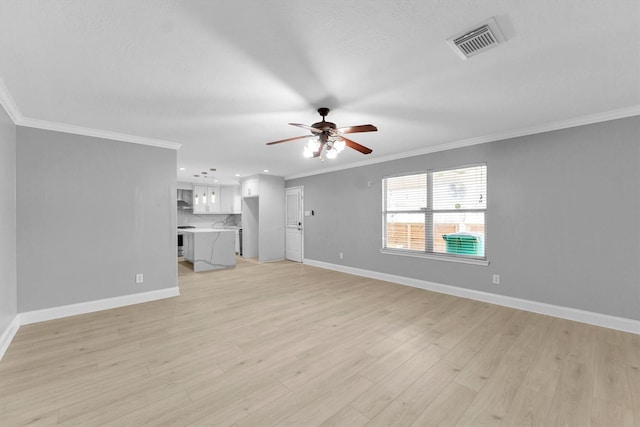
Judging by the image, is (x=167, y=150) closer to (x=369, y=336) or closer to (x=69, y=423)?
(x=69, y=423)

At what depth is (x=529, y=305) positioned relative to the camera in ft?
11.7

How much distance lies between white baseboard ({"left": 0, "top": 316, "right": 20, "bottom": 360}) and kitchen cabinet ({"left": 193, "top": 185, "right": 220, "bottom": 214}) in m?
5.76

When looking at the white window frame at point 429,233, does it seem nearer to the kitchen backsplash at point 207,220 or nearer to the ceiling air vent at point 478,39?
the ceiling air vent at point 478,39

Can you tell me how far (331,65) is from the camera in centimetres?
202

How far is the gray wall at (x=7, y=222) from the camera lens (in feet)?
8.46

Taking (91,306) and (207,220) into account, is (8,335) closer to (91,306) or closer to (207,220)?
(91,306)

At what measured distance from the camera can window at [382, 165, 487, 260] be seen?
412 centimetres

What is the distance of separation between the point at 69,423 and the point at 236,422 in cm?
102

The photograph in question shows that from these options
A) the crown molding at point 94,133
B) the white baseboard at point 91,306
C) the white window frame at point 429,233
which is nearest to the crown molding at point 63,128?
the crown molding at point 94,133

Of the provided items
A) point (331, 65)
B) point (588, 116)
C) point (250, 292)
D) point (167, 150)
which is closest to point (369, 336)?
point (250, 292)

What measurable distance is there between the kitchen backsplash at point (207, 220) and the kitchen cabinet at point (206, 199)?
0.53 m

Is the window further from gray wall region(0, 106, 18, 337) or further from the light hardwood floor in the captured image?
gray wall region(0, 106, 18, 337)

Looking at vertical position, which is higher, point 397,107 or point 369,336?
point 397,107

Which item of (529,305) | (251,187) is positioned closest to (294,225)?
(251,187)
